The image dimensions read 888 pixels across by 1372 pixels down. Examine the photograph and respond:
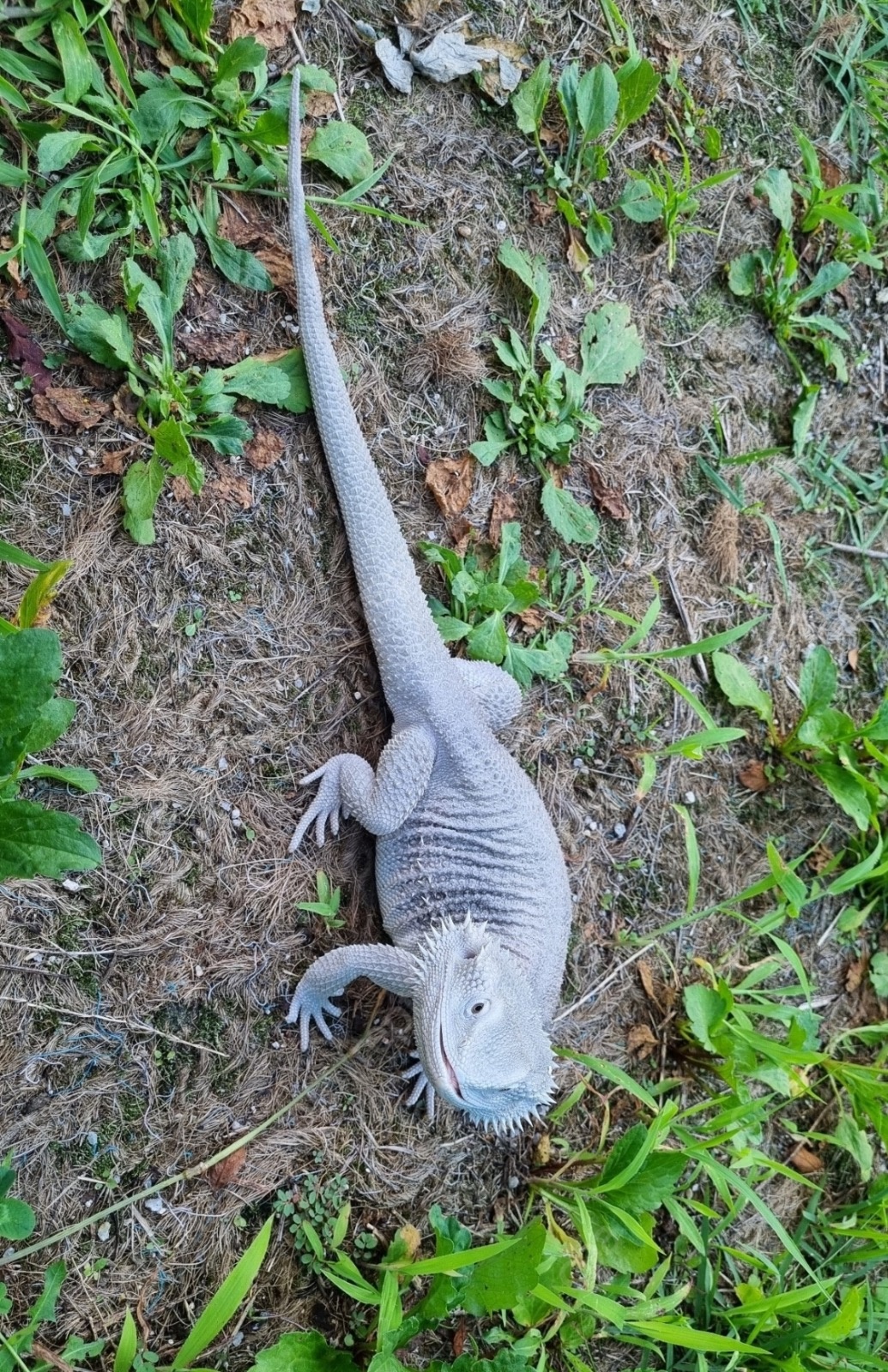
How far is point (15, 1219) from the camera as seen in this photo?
6.73 ft

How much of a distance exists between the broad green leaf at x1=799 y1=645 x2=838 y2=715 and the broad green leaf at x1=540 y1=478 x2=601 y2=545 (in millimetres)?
1073

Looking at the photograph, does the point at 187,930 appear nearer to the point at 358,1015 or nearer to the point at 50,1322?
the point at 358,1015

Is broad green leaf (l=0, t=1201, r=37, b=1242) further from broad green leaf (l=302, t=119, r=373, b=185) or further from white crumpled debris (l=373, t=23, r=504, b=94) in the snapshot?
white crumpled debris (l=373, t=23, r=504, b=94)

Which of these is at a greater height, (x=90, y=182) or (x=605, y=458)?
(x=90, y=182)

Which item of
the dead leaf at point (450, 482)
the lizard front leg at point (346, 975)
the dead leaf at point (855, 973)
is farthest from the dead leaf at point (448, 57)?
the dead leaf at point (855, 973)

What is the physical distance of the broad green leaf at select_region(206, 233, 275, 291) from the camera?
8.70ft

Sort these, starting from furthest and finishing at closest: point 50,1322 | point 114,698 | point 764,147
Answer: point 764,147 < point 114,698 < point 50,1322

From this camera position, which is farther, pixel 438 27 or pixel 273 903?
pixel 438 27

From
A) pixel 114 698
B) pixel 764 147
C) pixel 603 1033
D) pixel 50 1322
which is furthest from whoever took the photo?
pixel 764 147

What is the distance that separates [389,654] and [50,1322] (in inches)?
Result: 76.9

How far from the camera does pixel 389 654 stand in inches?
109

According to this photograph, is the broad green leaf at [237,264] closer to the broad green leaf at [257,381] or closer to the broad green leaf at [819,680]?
the broad green leaf at [257,381]

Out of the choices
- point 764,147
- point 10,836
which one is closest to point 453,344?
point 764,147

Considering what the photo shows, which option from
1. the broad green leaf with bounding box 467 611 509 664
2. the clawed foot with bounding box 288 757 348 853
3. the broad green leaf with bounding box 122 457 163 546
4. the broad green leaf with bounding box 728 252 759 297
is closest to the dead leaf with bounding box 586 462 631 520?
the broad green leaf with bounding box 467 611 509 664
